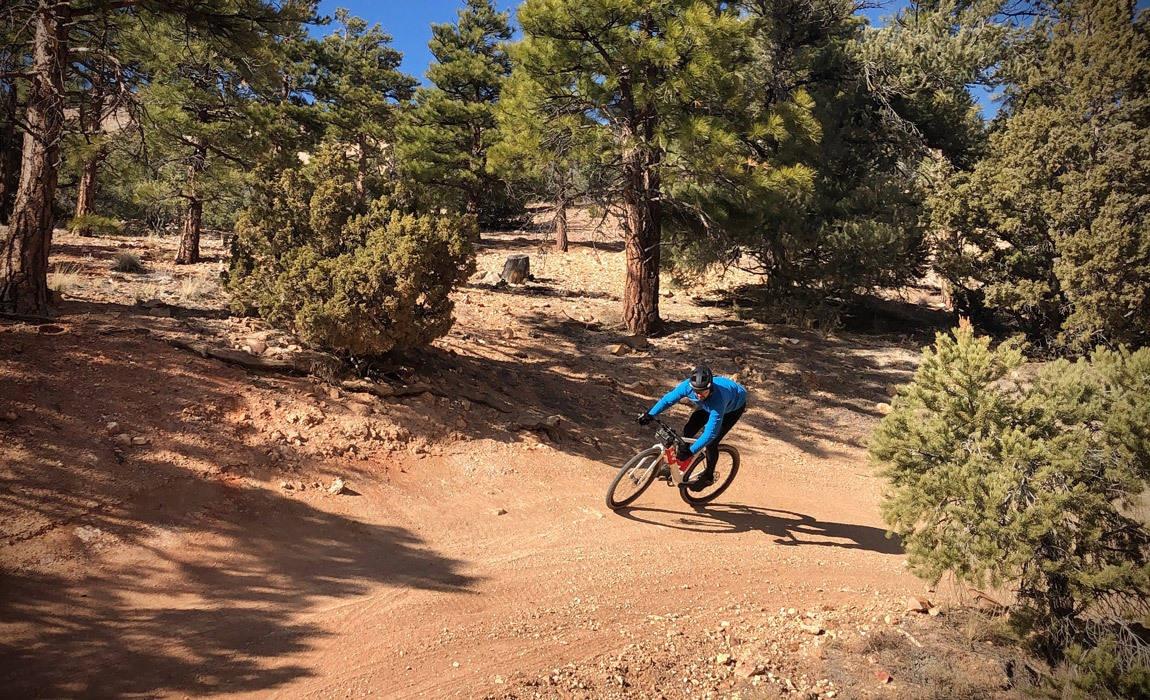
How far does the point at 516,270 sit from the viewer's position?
19.5m

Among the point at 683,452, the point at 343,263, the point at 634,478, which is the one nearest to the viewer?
the point at 683,452

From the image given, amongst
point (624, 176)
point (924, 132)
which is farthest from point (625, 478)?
point (924, 132)

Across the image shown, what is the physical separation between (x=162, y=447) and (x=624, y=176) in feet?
35.5

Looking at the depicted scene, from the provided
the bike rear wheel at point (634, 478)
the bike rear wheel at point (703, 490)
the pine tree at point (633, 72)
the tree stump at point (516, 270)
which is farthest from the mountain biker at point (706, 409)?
the tree stump at point (516, 270)

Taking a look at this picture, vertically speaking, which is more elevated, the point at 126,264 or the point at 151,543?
the point at 126,264

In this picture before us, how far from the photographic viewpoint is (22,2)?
8.94m

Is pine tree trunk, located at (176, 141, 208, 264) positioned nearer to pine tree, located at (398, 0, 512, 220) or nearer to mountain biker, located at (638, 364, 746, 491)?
pine tree, located at (398, 0, 512, 220)

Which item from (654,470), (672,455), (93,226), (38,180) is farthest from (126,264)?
(672,455)

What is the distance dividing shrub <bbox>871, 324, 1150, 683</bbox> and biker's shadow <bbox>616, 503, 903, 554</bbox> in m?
2.04

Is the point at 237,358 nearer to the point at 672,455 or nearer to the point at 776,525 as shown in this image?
the point at 672,455

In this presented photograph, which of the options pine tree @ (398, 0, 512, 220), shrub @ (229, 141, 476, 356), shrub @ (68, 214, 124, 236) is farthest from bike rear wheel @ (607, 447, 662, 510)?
shrub @ (68, 214, 124, 236)

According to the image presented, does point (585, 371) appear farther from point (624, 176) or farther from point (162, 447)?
point (162, 447)

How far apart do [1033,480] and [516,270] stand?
51.8 feet

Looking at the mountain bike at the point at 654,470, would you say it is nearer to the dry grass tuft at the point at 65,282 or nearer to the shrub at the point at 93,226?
the dry grass tuft at the point at 65,282
